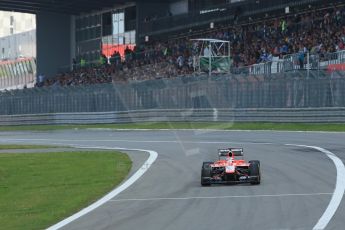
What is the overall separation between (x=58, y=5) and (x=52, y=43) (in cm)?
797

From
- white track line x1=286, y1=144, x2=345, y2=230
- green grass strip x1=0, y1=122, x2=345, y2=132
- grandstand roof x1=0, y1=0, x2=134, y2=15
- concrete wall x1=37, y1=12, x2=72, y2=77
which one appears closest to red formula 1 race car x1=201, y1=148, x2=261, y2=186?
white track line x1=286, y1=144, x2=345, y2=230

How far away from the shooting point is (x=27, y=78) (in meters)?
83.0

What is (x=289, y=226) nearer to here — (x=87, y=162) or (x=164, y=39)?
(x=87, y=162)

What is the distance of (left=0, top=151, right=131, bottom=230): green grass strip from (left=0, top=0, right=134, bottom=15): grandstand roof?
44.9m

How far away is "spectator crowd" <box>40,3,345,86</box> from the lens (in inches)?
1642

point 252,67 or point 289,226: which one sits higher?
point 252,67

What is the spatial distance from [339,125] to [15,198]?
21048 millimetres

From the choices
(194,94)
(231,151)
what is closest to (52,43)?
(194,94)

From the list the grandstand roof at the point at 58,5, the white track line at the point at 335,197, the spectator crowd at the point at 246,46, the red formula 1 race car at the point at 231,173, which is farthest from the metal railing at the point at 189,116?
the red formula 1 race car at the point at 231,173

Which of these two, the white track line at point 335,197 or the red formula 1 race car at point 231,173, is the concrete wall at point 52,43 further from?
the red formula 1 race car at point 231,173

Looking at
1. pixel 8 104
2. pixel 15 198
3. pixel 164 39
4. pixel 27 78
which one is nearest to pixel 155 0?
pixel 164 39

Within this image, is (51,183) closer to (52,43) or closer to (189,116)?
(189,116)

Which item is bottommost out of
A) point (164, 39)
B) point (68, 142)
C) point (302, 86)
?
point (68, 142)

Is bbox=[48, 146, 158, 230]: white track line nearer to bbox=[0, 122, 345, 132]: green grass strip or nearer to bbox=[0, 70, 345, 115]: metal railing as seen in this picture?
bbox=[0, 122, 345, 132]: green grass strip
